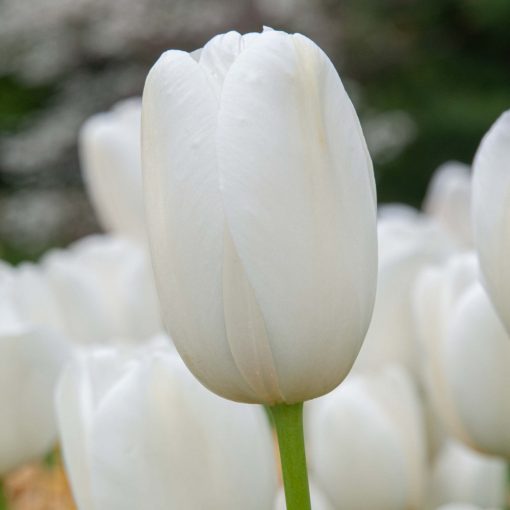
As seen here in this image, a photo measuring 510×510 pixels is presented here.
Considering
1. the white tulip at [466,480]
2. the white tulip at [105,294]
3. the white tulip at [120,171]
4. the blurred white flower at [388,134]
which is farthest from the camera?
the blurred white flower at [388,134]

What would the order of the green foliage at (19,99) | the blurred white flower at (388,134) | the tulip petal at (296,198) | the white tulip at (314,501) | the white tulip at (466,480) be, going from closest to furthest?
the tulip petal at (296,198) < the white tulip at (314,501) < the white tulip at (466,480) < the blurred white flower at (388,134) < the green foliage at (19,99)

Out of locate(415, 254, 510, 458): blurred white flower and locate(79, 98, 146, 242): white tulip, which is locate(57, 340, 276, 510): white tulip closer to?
locate(415, 254, 510, 458): blurred white flower

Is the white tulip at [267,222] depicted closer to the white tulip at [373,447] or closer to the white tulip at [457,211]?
the white tulip at [373,447]

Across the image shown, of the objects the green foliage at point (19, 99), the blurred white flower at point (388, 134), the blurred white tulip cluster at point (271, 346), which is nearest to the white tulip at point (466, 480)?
the blurred white tulip cluster at point (271, 346)

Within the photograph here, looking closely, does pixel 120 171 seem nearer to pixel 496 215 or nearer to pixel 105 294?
pixel 105 294

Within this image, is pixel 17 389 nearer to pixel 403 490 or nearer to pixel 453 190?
pixel 403 490

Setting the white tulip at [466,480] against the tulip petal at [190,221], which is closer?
the tulip petal at [190,221]
